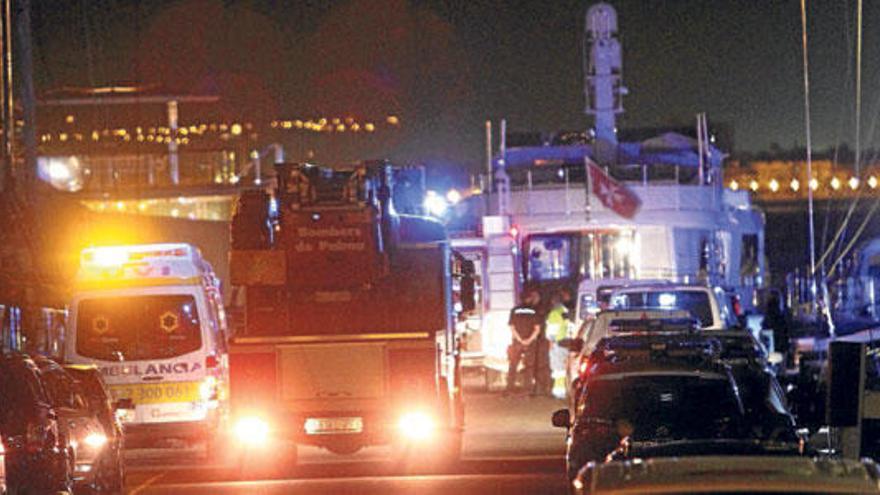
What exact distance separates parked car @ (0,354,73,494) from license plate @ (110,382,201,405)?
7.16 m

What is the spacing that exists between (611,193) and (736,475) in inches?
1358

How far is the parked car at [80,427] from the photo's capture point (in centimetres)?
1702


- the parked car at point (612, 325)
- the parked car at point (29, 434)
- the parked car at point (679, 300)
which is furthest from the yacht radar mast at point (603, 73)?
the parked car at point (29, 434)

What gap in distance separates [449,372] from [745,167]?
110 metres

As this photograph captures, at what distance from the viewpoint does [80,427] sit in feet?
57.1

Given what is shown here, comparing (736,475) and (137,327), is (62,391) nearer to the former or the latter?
(137,327)

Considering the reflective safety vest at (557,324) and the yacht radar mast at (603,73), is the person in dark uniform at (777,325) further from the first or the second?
the yacht radar mast at (603,73)

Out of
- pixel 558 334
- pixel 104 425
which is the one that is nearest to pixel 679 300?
pixel 558 334

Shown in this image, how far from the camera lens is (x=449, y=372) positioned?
21234 millimetres

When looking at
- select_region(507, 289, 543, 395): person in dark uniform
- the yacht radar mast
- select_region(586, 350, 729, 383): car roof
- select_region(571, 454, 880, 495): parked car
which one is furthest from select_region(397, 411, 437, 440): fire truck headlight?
the yacht radar mast

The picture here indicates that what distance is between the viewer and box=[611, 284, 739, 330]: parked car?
27.3 meters

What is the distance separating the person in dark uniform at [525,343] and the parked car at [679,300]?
4.04 metres

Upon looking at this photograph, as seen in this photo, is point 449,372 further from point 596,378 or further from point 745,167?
point 745,167

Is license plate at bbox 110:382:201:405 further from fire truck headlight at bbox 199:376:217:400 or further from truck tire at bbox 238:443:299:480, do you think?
truck tire at bbox 238:443:299:480
